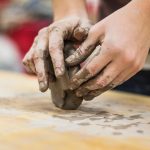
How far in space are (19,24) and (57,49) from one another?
2217 millimetres

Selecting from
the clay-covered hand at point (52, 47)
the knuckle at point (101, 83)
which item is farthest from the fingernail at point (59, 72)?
the knuckle at point (101, 83)

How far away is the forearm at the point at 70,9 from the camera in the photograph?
1363 millimetres

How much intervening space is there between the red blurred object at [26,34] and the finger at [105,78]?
1.79 metres

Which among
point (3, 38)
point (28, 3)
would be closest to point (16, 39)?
point (3, 38)

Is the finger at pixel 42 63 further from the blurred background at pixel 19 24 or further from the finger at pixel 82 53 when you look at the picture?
the blurred background at pixel 19 24

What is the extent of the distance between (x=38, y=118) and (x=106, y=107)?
25cm

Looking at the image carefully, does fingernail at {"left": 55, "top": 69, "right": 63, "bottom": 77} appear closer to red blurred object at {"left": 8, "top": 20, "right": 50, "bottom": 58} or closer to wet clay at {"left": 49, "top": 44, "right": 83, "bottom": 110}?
wet clay at {"left": 49, "top": 44, "right": 83, "bottom": 110}

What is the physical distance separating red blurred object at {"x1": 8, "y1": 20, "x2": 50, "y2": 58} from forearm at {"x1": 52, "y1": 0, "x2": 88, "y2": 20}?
4.59 ft

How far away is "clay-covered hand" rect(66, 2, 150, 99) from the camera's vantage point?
3.29ft

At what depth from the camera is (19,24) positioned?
3.23 meters

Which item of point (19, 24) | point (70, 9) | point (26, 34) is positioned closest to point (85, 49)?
point (70, 9)

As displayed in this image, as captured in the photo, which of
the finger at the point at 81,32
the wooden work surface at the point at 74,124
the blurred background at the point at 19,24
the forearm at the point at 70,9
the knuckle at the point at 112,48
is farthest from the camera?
the blurred background at the point at 19,24

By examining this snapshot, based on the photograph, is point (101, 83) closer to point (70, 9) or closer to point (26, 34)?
point (70, 9)

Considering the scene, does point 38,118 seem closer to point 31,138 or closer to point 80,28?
point 31,138
